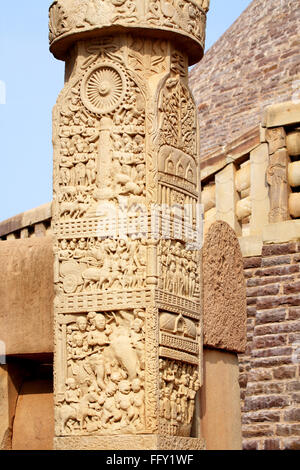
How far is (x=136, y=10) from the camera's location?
799cm

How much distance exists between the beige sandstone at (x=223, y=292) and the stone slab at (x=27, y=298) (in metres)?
0.99

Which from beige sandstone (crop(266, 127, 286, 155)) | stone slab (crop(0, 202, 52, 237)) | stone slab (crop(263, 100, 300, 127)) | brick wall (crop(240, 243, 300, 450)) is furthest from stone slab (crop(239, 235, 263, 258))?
stone slab (crop(0, 202, 52, 237))

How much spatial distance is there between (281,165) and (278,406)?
3.07 m

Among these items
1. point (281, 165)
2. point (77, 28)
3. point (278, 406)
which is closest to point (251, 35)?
point (281, 165)

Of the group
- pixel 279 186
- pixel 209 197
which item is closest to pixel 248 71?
pixel 209 197

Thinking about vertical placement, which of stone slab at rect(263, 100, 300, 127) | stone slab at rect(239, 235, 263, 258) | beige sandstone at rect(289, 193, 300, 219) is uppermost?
stone slab at rect(263, 100, 300, 127)

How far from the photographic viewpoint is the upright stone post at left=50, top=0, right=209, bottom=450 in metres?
7.64

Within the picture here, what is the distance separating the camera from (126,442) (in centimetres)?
748

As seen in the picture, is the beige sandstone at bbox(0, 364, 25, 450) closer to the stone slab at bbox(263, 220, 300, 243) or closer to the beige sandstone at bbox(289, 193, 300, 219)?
the stone slab at bbox(263, 220, 300, 243)

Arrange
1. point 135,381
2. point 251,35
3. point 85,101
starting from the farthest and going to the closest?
point 251,35 < point 85,101 < point 135,381

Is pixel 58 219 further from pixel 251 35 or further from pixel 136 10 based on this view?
pixel 251 35

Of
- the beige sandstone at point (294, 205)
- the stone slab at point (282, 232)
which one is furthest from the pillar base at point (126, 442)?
the beige sandstone at point (294, 205)

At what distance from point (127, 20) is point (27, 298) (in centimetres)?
186

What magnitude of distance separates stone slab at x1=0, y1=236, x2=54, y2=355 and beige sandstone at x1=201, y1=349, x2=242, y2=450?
3.42ft
